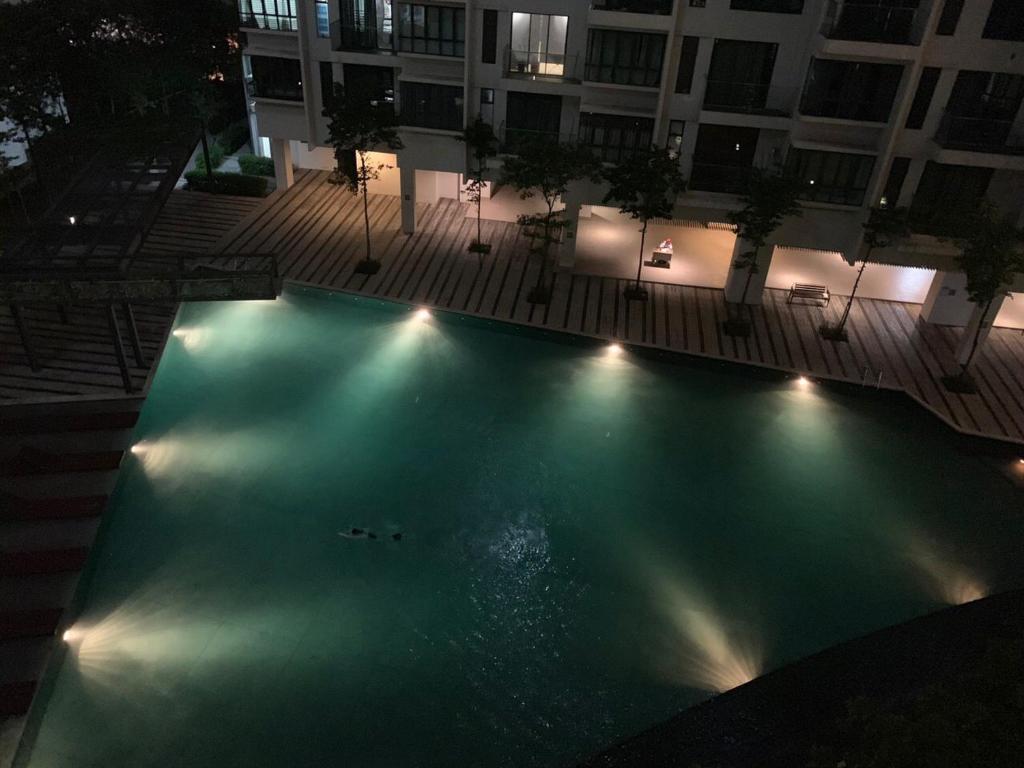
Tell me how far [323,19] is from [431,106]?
585cm

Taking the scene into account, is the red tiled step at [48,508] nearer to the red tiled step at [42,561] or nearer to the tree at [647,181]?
the red tiled step at [42,561]

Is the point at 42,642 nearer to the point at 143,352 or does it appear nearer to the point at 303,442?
the point at 303,442

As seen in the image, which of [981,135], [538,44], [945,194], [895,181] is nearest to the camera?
[981,135]

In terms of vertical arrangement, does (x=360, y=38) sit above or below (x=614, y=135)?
above

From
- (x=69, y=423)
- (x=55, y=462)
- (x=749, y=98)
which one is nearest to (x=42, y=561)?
(x=55, y=462)

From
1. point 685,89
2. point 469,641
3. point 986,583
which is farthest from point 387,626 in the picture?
point 685,89

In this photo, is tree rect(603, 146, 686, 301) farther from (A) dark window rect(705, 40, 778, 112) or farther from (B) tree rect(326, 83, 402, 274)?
(B) tree rect(326, 83, 402, 274)

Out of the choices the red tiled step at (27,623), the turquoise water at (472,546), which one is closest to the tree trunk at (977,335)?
the turquoise water at (472,546)

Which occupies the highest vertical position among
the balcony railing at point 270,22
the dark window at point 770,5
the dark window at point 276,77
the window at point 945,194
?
the dark window at point 770,5

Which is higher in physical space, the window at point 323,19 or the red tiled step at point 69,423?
the window at point 323,19

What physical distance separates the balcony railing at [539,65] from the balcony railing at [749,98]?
5.48 m

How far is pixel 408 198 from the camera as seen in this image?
3192 centimetres

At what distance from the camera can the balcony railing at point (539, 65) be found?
2780cm

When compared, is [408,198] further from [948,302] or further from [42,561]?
[948,302]
